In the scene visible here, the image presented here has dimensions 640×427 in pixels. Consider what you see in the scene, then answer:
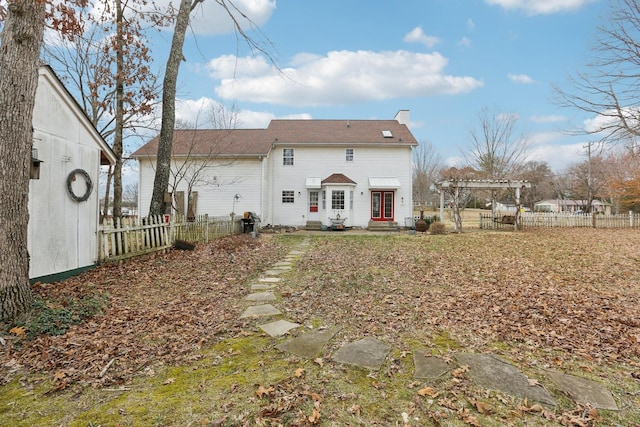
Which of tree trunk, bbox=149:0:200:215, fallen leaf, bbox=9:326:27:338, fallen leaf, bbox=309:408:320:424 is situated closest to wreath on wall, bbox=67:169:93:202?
tree trunk, bbox=149:0:200:215

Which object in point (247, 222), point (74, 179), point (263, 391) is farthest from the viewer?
point (247, 222)

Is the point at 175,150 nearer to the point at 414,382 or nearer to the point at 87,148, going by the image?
the point at 87,148

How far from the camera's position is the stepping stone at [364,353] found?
296 cm

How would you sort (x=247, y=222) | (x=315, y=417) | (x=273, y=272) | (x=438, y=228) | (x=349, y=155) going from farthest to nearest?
(x=349, y=155) < (x=438, y=228) < (x=247, y=222) < (x=273, y=272) < (x=315, y=417)

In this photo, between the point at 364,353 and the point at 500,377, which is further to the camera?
the point at 364,353

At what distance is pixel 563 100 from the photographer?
10.6 meters

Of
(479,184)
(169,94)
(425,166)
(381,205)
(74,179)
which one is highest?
(425,166)

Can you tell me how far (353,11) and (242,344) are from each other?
13.3 m

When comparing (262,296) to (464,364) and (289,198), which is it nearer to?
(464,364)

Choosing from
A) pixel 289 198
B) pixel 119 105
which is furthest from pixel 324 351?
pixel 289 198

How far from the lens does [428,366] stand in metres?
2.90

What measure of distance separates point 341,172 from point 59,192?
14745 millimetres

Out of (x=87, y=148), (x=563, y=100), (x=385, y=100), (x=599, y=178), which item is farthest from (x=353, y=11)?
(x=599, y=178)

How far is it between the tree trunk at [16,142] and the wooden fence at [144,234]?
3.51 metres
